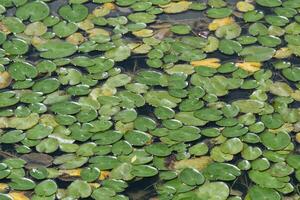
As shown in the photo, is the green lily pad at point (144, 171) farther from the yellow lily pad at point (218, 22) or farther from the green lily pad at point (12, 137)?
the yellow lily pad at point (218, 22)

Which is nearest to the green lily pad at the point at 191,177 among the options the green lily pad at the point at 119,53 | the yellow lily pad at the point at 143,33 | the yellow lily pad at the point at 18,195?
the yellow lily pad at the point at 18,195

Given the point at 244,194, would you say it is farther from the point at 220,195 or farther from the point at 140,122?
the point at 140,122

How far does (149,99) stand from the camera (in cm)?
276

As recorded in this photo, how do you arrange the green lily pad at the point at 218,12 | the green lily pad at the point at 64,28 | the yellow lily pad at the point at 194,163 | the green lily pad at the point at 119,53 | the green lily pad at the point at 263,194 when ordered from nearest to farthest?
the green lily pad at the point at 263,194 → the yellow lily pad at the point at 194,163 → the green lily pad at the point at 119,53 → the green lily pad at the point at 64,28 → the green lily pad at the point at 218,12

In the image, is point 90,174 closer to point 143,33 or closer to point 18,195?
point 18,195

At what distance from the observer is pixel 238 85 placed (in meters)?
2.83

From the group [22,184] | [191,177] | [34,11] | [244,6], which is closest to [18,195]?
[22,184]

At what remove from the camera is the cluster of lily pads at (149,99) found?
8.11ft

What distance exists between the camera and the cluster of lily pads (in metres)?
2.47

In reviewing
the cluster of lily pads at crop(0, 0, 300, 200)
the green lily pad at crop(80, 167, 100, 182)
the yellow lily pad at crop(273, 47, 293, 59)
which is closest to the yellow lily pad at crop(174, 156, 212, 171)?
the cluster of lily pads at crop(0, 0, 300, 200)

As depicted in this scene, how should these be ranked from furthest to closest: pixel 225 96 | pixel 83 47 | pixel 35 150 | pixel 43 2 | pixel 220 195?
pixel 43 2, pixel 83 47, pixel 225 96, pixel 35 150, pixel 220 195

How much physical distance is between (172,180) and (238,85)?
0.57m

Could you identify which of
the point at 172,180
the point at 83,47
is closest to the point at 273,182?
the point at 172,180

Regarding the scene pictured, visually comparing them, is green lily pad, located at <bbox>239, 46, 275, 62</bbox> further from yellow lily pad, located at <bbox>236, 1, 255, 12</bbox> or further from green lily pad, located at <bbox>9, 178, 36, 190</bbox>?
green lily pad, located at <bbox>9, 178, 36, 190</bbox>
